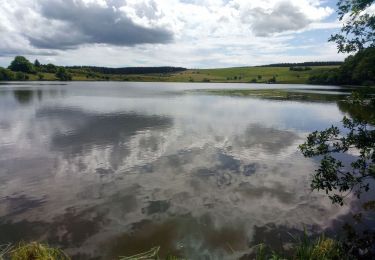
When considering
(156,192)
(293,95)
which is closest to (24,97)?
(156,192)

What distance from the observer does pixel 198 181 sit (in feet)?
79.7

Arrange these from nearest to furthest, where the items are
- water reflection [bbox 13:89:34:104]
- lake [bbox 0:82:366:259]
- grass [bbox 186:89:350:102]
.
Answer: lake [bbox 0:82:366:259]
water reflection [bbox 13:89:34:104]
grass [bbox 186:89:350:102]

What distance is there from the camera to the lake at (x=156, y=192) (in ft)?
52.9

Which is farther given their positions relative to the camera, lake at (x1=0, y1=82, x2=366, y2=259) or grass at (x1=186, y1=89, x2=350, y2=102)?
grass at (x1=186, y1=89, x2=350, y2=102)

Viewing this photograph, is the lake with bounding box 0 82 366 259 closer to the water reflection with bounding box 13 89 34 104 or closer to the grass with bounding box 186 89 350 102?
the water reflection with bounding box 13 89 34 104

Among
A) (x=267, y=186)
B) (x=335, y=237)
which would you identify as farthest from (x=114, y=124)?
(x=335, y=237)

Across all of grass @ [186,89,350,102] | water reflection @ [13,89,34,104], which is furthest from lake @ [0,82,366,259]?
grass @ [186,89,350,102]

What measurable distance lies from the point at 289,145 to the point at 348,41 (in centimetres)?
2348

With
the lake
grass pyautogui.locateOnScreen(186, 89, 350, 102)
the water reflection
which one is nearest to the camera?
the lake

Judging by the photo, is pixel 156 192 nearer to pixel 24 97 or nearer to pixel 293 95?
pixel 24 97

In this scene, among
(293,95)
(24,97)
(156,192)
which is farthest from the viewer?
(293,95)

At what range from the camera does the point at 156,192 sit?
Result: 21.9 meters

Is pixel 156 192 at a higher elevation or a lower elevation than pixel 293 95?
lower

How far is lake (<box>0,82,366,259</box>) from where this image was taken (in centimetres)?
1612
